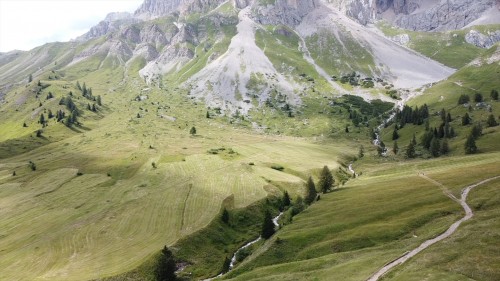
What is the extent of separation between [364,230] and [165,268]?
48.2m

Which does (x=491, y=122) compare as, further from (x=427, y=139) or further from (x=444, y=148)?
(x=444, y=148)

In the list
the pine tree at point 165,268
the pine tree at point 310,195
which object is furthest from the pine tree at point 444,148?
the pine tree at point 165,268

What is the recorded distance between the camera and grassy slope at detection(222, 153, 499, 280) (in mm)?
70188

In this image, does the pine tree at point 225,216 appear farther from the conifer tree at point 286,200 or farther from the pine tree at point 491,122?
the pine tree at point 491,122

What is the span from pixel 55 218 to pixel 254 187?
68451 mm

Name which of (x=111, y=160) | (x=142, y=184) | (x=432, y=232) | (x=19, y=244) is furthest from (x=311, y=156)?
(x=19, y=244)

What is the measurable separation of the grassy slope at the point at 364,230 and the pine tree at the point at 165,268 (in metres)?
14.3

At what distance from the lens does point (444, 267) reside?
56.7 m

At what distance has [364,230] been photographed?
3536 inches

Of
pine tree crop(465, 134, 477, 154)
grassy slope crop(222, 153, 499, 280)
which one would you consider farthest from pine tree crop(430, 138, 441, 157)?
grassy slope crop(222, 153, 499, 280)

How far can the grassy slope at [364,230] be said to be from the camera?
230 ft

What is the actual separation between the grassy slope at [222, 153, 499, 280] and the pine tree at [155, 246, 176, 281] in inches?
565

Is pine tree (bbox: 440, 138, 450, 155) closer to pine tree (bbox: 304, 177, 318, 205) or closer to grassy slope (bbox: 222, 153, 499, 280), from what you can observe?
grassy slope (bbox: 222, 153, 499, 280)

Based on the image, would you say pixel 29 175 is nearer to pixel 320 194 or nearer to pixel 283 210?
pixel 283 210
